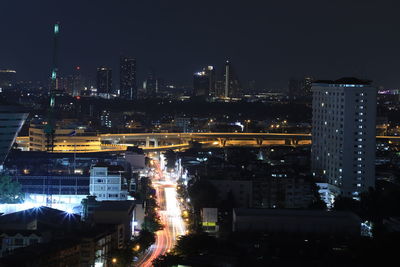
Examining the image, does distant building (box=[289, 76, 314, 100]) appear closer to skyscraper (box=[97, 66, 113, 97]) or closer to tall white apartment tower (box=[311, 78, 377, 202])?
skyscraper (box=[97, 66, 113, 97])

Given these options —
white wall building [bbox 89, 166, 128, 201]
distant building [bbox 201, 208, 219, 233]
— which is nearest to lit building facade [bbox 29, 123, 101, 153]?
white wall building [bbox 89, 166, 128, 201]

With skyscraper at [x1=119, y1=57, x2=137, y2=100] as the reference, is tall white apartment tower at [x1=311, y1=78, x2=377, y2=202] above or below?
below

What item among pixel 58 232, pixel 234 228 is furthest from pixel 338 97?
pixel 58 232

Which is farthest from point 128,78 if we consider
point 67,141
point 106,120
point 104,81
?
point 67,141

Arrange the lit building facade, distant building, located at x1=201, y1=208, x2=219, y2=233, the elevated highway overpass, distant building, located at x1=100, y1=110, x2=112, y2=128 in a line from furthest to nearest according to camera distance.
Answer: distant building, located at x1=100, y1=110, x2=112, y2=128, the elevated highway overpass, the lit building facade, distant building, located at x1=201, y1=208, x2=219, y2=233

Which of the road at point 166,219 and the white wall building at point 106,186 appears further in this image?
the white wall building at point 106,186

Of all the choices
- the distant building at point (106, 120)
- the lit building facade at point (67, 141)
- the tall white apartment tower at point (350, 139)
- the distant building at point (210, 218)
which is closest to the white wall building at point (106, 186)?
the distant building at point (210, 218)

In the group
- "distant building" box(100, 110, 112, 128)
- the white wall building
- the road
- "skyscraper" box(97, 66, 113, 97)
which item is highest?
"skyscraper" box(97, 66, 113, 97)

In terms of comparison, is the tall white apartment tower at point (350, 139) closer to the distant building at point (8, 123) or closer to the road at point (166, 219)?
the road at point (166, 219)
